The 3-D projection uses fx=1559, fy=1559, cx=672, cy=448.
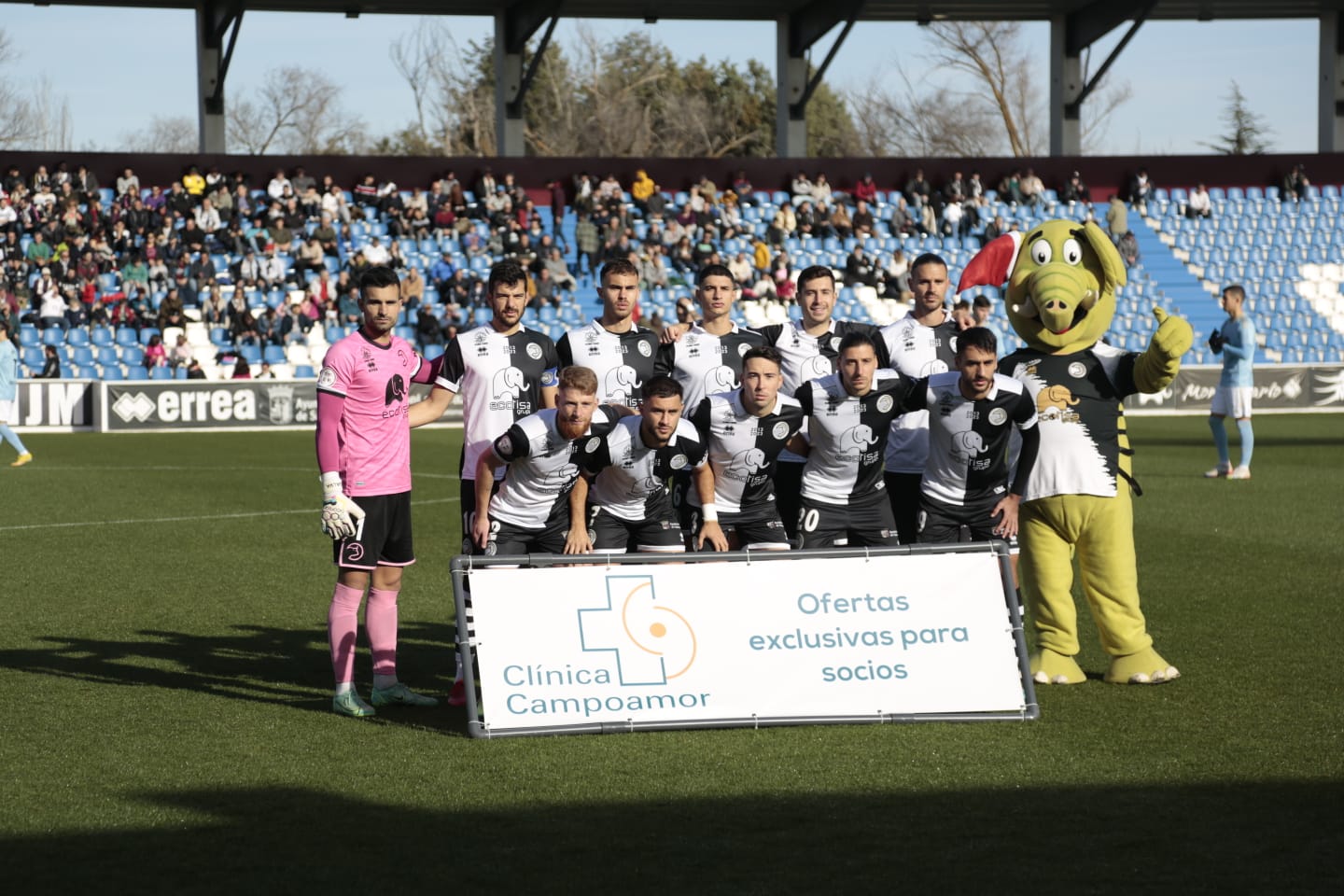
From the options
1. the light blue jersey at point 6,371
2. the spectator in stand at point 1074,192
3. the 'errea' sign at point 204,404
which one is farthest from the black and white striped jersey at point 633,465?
the spectator in stand at point 1074,192

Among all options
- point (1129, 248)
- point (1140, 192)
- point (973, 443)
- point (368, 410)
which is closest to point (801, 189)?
point (1129, 248)

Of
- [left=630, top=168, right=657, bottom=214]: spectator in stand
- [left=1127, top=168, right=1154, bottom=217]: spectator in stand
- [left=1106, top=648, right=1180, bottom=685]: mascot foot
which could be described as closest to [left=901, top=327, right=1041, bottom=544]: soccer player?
[left=1106, top=648, right=1180, bottom=685]: mascot foot

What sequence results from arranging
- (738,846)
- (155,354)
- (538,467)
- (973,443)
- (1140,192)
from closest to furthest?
(738,846) < (538,467) < (973,443) < (155,354) < (1140,192)

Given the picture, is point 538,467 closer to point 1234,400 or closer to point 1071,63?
point 1234,400

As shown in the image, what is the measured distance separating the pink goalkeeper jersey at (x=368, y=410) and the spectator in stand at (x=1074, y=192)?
3086 centimetres

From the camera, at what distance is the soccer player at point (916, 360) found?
7777 millimetres

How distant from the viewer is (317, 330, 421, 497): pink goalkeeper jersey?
22.3 feet

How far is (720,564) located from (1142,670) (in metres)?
2.25

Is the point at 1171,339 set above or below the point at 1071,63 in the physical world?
below

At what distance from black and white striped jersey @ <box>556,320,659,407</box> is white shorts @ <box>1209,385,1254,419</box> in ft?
36.5

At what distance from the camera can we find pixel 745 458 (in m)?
7.27

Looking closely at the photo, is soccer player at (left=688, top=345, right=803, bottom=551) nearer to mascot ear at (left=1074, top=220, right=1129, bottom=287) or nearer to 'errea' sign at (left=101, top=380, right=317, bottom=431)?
mascot ear at (left=1074, top=220, right=1129, bottom=287)

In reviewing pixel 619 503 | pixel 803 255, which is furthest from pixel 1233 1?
pixel 619 503

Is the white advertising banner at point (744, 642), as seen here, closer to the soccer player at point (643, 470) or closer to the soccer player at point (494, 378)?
the soccer player at point (643, 470)
